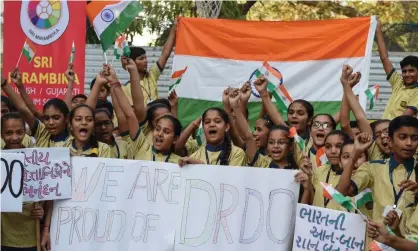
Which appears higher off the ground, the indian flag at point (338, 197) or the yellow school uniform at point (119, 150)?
the yellow school uniform at point (119, 150)

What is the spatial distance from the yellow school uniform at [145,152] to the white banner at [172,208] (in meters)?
0.29

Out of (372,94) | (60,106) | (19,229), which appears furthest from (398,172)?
(60,106)

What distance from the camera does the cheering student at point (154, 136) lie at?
7367 millimetres

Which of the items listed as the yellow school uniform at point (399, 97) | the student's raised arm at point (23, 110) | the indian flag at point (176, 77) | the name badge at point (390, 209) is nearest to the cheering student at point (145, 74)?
the indian flag at point (176, 77)

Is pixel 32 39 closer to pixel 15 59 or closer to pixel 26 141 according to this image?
pixel 15 59

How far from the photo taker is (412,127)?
5.97 metres

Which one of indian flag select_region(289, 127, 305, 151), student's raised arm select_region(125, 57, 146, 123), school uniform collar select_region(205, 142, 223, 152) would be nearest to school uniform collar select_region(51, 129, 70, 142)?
student's raised arm select_region(125, 57, 146, 123)

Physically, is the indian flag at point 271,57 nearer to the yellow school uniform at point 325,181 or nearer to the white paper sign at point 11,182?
the yellow school uniform at point 325,181

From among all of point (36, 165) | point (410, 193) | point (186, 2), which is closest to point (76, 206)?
point (36, 165)

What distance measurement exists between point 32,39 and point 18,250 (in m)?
4.35

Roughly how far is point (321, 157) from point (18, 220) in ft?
7.55

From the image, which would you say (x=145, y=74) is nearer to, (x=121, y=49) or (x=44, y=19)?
(x=121, y=49)

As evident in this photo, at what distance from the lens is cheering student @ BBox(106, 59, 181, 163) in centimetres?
737

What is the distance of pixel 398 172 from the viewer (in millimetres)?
5996
